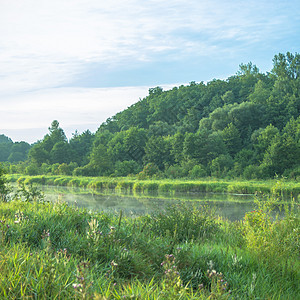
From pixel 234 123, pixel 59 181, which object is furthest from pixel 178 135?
pixel 59 181

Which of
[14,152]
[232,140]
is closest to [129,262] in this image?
[232,140]

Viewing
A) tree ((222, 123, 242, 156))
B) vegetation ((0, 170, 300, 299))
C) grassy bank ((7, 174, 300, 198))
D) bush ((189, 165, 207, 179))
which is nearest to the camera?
vegetation ((0, 170, 300, 299))

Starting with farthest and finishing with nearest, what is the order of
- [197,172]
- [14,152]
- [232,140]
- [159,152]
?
[14,152]
[159,152]
[232,140]
[197,172]

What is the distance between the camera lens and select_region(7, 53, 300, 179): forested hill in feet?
121

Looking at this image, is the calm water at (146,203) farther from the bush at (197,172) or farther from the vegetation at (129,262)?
the bush at (197,172)

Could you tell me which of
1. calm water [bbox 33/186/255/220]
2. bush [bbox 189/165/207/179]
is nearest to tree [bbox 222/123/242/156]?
bush [bbox 189/165/207/179]

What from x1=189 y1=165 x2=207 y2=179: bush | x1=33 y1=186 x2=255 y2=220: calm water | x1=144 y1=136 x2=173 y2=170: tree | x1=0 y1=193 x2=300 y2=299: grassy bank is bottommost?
x1=33 y1=186 x2=255 y2=220: calm water

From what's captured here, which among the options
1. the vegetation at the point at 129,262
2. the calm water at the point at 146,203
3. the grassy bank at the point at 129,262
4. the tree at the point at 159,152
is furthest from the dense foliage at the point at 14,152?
the grassy bank at the point at 129,262

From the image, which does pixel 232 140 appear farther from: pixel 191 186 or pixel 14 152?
pixel 14 152

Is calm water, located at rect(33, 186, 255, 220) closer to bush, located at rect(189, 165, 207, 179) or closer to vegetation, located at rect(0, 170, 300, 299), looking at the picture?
vegetation, located at rect(0, 170, 300, 299)

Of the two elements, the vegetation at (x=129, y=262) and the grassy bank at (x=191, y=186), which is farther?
the grassy bank at (x=191, y=186)

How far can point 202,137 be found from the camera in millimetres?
42156

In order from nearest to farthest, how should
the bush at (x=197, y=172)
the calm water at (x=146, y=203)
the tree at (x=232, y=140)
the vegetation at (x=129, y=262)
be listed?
the vegetation at (x=129, y=262) < the calm water at (x=146, y=203) < the bush at (x=197, y=172) < the tree at (x=232, y=140)

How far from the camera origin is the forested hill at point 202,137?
121 ft
